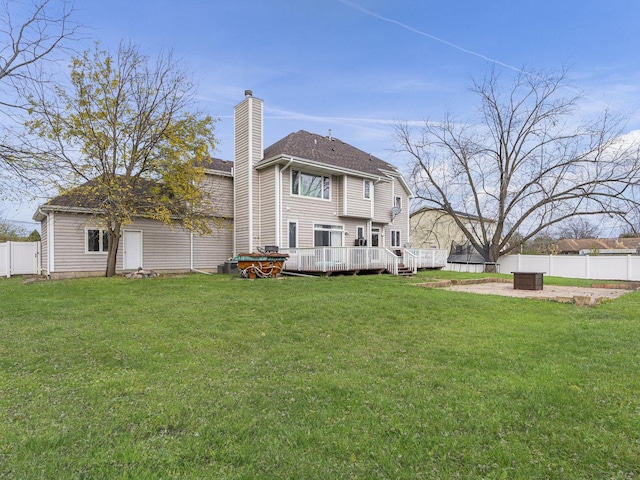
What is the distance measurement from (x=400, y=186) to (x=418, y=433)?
19.1m

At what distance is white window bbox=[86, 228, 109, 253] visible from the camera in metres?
13.8

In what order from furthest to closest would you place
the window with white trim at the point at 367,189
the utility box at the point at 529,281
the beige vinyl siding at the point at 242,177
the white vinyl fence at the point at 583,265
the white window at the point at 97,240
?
the window with white trim at the point at 367,189 → the white vinyl fence at the point at 583,265 → the beige vinyl siding at the point at 242,177 → the white window at the point at 97,240 → the utility box at the point at 529,281

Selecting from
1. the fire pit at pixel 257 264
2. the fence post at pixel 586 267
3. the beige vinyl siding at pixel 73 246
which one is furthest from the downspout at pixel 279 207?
the fence post at pixel 586 267

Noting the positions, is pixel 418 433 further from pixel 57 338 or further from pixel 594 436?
pixel 57 338

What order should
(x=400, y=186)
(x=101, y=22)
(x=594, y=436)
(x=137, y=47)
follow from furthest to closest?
(x=400, y=186) < (x=137, y=47) < (x=101, y=22) < (x=594, y=436)

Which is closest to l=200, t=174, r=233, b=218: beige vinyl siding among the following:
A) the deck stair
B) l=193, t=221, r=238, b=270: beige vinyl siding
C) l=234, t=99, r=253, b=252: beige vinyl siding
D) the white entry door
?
l=234, t=99, r=253, b=252: beige vinyl siding

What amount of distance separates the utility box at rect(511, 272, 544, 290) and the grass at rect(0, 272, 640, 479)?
4347 millimetres

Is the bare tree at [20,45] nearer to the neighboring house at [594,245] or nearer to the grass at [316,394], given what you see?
the grass at [316,394]

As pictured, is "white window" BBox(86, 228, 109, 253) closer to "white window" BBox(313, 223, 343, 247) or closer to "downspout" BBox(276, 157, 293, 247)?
"downspout" BBox(276, 157, 293, 247)

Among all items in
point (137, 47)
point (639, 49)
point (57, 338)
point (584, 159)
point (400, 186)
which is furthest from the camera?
point (400, 186)

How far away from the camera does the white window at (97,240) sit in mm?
13773

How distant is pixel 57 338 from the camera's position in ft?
16.1

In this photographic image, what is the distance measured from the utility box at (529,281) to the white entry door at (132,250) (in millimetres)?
13992

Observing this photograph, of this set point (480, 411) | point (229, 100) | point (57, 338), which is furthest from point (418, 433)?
point (229, 100)
